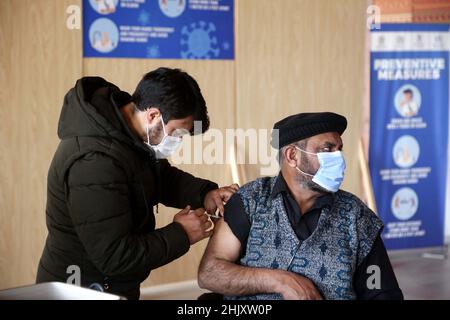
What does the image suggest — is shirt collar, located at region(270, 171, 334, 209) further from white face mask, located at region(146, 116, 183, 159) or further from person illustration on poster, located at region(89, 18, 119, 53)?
person illustration on poster, located at region(89, 18, 119, 53)

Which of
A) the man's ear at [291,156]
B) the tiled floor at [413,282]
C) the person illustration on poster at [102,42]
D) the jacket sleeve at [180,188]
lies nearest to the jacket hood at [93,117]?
the jacket sleeve at [180,188]

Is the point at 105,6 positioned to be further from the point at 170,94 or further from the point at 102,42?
the point at 170,94

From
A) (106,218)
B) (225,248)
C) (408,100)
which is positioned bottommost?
(225,248)

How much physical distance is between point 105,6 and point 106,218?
8.01 feet

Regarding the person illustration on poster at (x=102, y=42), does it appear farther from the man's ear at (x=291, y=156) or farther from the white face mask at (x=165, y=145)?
the man's ear at (x=291, y=156)

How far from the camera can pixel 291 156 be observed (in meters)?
2.24

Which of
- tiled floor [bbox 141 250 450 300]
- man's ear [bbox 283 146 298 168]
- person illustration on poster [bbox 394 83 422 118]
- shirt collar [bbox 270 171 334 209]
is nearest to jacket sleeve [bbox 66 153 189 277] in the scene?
shirt collar [bbox 270 171 334 209]

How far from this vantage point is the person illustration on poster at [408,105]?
516 centimetres

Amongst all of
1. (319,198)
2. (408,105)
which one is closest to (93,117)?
(319,198)

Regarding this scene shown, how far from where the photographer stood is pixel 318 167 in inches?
86.0
